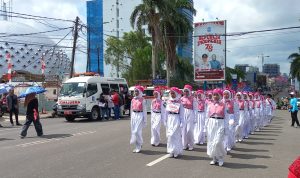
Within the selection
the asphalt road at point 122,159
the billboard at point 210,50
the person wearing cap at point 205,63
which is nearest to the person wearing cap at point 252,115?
the asphalt road at point 122,159

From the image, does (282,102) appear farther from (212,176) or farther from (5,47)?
(5,47)

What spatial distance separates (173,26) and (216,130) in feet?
105

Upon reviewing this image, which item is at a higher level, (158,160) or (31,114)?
(31,114)

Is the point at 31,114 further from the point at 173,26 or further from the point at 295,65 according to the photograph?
the point at 295,65

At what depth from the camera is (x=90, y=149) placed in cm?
1204

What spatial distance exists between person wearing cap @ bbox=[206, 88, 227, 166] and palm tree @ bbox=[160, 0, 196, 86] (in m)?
30.5

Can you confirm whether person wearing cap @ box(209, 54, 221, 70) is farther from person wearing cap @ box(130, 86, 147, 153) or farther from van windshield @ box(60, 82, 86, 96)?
person wearing cap @ box(130, 86, 147, 153)

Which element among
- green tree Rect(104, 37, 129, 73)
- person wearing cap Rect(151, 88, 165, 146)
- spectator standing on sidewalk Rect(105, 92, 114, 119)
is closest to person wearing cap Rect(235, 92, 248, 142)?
person wearing cap Rect(151, 88, 165, 146)

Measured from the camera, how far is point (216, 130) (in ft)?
32.1

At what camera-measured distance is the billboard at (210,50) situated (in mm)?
40000

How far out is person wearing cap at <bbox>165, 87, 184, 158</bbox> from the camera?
34.9 feet

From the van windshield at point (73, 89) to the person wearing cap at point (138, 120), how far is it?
1158 centimetres

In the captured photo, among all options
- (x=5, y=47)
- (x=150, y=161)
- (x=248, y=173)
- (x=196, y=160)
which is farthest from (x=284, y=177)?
(x=5, y=47)

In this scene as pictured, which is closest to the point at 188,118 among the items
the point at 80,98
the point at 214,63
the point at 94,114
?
the point at 80,98
